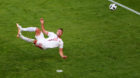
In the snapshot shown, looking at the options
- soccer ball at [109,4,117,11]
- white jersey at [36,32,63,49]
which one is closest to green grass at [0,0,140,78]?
soccer ball at [109,4,117,11]

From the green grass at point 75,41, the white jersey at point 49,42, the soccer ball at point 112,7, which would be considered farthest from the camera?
the soccer ball at point 112,7

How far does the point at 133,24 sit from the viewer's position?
1889 cm

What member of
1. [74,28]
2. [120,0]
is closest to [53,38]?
[74,28]

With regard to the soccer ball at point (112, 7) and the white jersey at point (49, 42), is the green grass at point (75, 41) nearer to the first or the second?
the soccer ball at point (112, 7)

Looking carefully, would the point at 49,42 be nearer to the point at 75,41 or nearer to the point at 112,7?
the point at 75,41

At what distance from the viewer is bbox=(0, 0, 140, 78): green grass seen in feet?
45.0

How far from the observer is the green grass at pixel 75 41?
13.7m

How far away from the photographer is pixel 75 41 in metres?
16.7

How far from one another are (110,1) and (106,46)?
285 inches

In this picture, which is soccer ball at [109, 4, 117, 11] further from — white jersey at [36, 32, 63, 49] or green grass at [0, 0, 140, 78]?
white jersey at [36, 32, 63, 49]

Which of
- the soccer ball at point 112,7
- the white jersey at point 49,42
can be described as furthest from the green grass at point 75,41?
the white jersey at point 49,42

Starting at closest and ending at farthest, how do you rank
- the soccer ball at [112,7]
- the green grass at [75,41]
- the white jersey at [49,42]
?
the green grass at [75,41] < the white jersey at [49,42] < the soccer ball at [112,7]

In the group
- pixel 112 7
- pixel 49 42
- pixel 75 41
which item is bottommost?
pixel 75 41

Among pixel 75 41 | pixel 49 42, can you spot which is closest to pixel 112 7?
pixel 75 41
